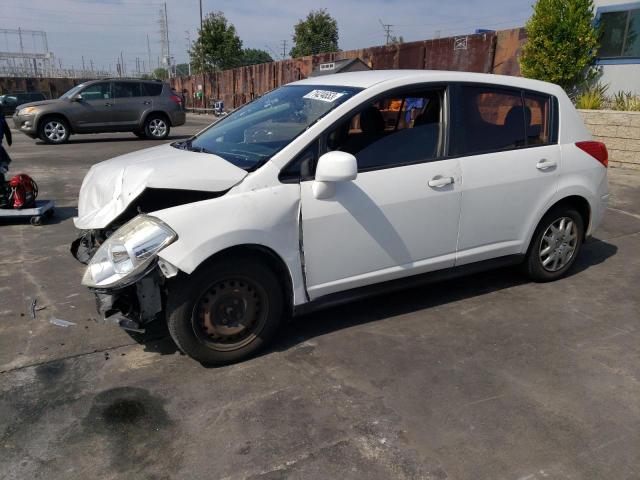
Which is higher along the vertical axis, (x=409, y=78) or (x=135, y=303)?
(x=409, y=78)

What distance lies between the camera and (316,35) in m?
42.5

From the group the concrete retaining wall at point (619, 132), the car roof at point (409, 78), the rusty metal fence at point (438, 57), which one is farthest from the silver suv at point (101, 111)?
the car roof at point (409, 78)

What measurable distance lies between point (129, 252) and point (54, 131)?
14357 mm

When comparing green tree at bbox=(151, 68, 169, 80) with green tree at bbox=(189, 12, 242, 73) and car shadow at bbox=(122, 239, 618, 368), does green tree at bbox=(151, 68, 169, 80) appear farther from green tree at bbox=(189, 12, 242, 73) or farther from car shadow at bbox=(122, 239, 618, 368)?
car shadow at bbox=(122, 239, 618, 368)

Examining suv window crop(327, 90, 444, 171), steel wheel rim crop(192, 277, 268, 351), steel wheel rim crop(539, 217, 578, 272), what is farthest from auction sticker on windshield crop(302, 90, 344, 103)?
steel wheel rim crop(539, 217, 578, 272)

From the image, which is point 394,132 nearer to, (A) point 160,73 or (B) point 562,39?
(B) point 562,39

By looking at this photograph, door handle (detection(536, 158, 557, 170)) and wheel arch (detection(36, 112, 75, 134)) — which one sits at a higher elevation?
door handle (detection(536, 158, 557, 170))

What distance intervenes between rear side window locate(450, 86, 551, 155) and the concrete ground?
1271 mm

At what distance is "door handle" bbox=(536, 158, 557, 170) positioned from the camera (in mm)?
4285

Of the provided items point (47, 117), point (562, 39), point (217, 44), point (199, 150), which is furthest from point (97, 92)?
point (217, 44)

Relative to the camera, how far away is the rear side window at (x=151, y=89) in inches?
641

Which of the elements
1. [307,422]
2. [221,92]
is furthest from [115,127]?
[221,92]

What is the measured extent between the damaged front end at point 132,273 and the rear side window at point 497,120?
7.17 feet

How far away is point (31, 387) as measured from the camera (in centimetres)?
313
